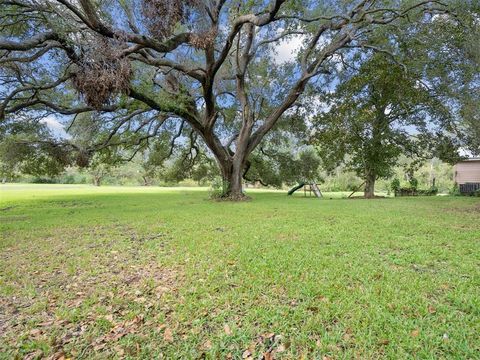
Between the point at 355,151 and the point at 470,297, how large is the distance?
14.4 meters

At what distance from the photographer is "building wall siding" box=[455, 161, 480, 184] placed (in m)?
24.6

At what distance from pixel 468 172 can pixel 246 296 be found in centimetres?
3002

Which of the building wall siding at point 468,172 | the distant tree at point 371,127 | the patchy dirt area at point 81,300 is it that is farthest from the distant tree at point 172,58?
the building wall siding at point 468,172

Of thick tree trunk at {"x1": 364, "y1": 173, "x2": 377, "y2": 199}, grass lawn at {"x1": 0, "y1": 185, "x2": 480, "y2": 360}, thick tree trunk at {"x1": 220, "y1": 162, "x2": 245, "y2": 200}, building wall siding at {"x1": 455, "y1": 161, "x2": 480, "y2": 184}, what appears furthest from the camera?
building wall siding at {"x1": 455, "y1": 161, "x2": 480, "y2": 184}

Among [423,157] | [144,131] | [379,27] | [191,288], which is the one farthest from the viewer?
[423,157]

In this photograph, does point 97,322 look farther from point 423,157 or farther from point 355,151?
point 423,157

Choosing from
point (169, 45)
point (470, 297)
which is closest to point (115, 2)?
point (169, 45)

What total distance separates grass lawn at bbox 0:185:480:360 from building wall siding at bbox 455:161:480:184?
24990mm

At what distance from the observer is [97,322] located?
2.67 meters

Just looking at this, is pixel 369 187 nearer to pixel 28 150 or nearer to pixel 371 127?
pixel 371 127

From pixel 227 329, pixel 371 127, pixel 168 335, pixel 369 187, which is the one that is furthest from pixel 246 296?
pixel 369 187

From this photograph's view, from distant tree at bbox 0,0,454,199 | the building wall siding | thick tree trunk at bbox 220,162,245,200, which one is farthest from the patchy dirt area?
the building wall siding

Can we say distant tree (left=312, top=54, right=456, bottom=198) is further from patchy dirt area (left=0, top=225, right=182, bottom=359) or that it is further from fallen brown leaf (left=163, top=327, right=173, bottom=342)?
fallen brown leaf (left=163, top=327, right=173, bottom=342)

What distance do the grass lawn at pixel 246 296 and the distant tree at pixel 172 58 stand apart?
13.3 feet
